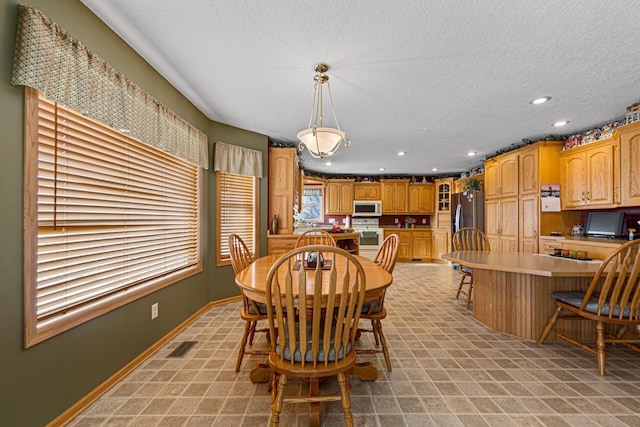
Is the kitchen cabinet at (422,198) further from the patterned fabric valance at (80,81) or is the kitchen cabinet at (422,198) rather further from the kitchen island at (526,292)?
the patterned fabric valance at (80,81)

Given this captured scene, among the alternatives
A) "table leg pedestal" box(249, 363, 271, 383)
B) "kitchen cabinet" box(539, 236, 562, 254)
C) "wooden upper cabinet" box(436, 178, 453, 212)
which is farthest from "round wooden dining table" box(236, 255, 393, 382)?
"wooden upper cabinet" box(436, 178, 453, 212)

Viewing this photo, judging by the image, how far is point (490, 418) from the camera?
5.00 ft

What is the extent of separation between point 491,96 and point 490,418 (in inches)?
106

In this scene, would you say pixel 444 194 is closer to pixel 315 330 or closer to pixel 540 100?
pixel 540 100

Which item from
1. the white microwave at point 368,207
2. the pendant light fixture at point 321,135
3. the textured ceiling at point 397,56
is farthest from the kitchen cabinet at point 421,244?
the pendant light fixture at point 321,135

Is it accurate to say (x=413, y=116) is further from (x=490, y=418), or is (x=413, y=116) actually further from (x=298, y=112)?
(x=490, y=418)

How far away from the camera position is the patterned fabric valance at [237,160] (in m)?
3.38

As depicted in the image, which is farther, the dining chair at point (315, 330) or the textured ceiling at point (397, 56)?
the textured ceiling at point (397, 56)

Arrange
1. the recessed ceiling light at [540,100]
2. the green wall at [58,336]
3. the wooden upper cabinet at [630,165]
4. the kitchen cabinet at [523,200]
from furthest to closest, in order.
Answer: the kitchen cabinet at [523,200], the wooden upper cabinet at [630,165], the recessed ceiling light at [540,100], the green wall at [58,336]

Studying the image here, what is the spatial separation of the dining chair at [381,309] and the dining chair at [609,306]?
1.38 metres

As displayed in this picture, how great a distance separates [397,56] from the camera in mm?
2039

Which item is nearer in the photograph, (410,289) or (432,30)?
(432,30)

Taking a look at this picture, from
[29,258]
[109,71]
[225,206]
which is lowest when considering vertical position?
[29,258]

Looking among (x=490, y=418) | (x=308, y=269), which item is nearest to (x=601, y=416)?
(x=490, y=418)
